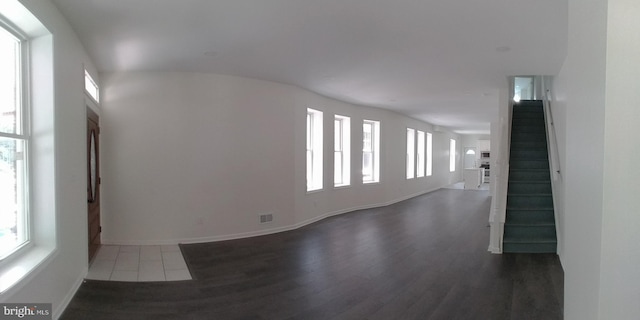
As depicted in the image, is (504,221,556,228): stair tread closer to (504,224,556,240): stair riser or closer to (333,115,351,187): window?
(504,224,556,240): stair riser

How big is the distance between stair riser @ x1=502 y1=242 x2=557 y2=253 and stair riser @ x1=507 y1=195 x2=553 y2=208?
697 mm

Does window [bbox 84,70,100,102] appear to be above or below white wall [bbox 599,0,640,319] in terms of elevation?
above

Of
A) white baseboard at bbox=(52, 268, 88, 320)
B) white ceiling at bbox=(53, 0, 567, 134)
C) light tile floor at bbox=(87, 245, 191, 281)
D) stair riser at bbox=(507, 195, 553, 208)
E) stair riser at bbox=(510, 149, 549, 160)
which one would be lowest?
light tile floor at bbox=(87, 245, 191, 281)

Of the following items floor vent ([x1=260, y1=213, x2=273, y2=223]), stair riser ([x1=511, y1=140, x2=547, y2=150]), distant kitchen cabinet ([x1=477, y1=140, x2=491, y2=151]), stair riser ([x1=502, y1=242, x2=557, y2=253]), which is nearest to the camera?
stair riser ([x1=502, y1=242, x2=557, y2=253])

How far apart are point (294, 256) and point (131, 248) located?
238 cm

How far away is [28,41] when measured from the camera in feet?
8.27

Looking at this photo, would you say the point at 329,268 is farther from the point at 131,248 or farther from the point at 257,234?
the point at 131,248

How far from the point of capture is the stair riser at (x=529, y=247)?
4.36 meters

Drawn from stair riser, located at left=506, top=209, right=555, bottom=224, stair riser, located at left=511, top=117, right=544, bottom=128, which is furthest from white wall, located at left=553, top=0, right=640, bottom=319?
stair riser, located at left=511, top=117, right=544, bottom=128

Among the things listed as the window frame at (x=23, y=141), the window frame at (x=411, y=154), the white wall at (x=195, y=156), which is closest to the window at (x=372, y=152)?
the window frame at (x=411, y=154)

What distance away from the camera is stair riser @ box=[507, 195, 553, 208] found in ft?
15.9

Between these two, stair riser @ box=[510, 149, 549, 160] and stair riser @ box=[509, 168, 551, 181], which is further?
stair riser @ box=[510, 149, 549, 160]

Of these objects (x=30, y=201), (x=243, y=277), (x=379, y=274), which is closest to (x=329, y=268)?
(x=379, y=274)
